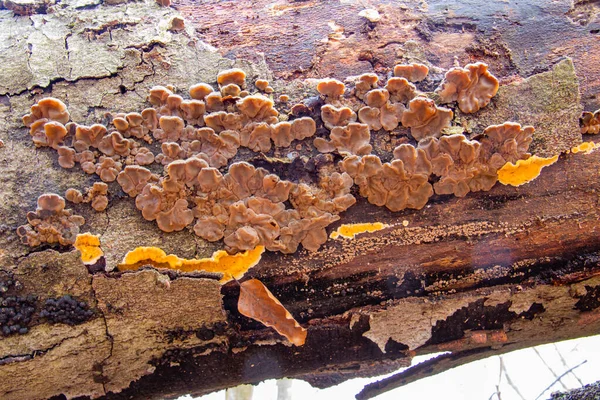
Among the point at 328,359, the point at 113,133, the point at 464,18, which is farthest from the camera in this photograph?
the point at 464,18

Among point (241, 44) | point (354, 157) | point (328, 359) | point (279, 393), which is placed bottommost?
point (279, 393)

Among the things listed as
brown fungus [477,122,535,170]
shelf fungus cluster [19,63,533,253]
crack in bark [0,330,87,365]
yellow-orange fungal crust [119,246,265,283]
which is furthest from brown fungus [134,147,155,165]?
brown fungus [477,122,535,170]

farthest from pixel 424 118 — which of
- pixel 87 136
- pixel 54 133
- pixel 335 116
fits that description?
pixel 54 133

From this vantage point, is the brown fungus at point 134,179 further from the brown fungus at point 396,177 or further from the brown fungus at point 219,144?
Answer: the brown fungus at point 396,177

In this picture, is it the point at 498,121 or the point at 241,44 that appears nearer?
the point at 498,121

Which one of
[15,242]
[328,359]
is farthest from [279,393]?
[15,242]

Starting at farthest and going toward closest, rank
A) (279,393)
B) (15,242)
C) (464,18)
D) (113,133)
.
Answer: (279,393) < (464,18) < (113,133) < (15,242)

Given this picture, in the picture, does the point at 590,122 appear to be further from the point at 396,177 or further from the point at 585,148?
the point at 396,177

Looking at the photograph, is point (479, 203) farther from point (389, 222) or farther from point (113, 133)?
point (113, 133)
